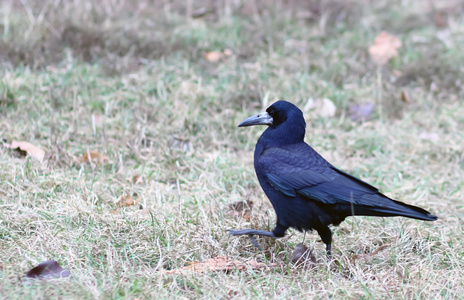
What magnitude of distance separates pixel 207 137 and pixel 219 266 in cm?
201

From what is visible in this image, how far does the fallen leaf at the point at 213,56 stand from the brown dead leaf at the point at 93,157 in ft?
6.88

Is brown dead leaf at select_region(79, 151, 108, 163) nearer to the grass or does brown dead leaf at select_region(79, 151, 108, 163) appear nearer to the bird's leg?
the grass

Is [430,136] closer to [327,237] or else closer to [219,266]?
[327,237]

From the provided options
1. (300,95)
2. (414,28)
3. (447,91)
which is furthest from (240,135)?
(414,28)

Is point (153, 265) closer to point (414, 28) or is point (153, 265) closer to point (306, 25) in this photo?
point (306, 25)

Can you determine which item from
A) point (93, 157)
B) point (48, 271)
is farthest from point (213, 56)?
point (48, 271)

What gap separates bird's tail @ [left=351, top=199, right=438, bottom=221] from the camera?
275 cm

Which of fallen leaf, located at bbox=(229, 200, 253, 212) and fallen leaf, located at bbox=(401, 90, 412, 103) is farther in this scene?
fallen leaf, located at bbox=(401, 90, 412, 103)

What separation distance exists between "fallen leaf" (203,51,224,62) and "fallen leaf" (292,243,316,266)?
3.27 m

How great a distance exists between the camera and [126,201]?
3.54m

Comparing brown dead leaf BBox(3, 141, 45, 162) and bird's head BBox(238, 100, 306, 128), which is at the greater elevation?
bird's head BBox(238, 100, 306, 128)

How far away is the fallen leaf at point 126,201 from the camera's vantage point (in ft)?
11.5

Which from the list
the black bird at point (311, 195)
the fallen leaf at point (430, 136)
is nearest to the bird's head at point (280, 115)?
the black bird at point (311, 195)

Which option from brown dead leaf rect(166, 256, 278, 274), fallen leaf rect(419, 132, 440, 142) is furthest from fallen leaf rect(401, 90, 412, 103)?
brown dead leaf rect(166, 256, 278, 274)
